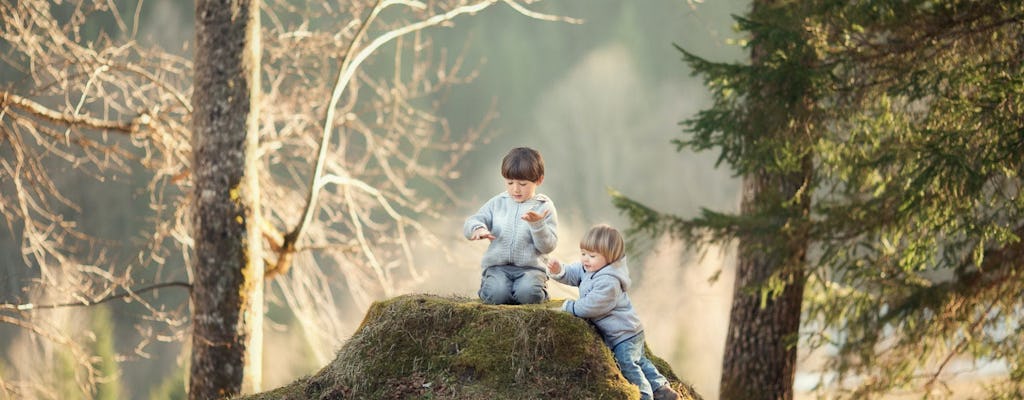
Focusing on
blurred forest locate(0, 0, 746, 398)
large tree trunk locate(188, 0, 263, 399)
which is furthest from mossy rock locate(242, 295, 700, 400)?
blurred forest locate(0, 0, 746, 398)

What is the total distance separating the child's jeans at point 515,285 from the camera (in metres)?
3.94

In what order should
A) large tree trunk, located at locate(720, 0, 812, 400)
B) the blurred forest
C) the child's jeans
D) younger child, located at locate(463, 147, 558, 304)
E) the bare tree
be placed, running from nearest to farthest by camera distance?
younger child, located at locate(463, 147, 558, 304)
the child's jeans
the bare tree
large tree trunk, located at locate(720, 0, 812, 400)
the blurred forest

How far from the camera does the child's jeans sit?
394 centimetres

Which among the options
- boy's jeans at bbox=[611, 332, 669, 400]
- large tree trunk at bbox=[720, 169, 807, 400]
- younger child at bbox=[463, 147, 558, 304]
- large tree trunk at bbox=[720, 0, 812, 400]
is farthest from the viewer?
large tree trunk at bbox=[720, 169, 807, 400]

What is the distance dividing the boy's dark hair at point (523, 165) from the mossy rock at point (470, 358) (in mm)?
509

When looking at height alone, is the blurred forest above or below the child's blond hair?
above

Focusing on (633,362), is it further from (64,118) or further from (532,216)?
(64,118)

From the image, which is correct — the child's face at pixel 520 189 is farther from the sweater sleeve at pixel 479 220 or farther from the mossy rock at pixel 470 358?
the mossy rock at pixel 470 358

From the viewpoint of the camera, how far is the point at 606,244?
11.9 feet

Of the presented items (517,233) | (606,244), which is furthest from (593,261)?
(517,233)

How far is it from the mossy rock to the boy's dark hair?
0.51 metres

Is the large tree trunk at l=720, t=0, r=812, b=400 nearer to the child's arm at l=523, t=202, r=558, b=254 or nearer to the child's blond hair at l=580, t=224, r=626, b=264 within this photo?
the child's arm at l=523, t=202, r=558, b=254

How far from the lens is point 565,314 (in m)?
3.69

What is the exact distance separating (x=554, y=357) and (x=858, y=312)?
4573mm
